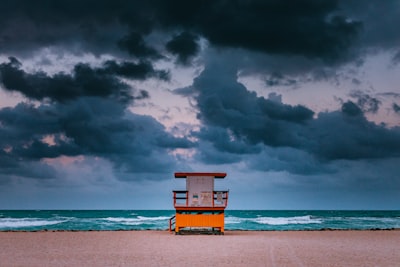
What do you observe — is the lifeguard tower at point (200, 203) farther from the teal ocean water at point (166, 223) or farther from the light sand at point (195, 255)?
the teal ocean water at point (166, 223)

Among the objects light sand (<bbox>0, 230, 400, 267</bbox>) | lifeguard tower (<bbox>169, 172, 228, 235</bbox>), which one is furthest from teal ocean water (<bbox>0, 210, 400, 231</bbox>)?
light sand (<bbox>0, 230, 400, 267</bbox>)

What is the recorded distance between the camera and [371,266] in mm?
12938

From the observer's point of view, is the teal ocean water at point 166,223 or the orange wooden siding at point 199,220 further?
the teal ocean water at point 166,223

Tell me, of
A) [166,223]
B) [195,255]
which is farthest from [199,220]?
[166,223]

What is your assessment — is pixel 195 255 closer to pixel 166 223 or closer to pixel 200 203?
pixel 200 203

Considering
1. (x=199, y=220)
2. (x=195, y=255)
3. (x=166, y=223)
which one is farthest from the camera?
(x=166, y=223)

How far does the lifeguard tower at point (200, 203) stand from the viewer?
84.1 feet

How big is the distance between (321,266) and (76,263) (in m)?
6.84

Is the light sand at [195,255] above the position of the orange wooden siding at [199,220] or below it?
below

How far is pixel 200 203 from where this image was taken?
25.9 m

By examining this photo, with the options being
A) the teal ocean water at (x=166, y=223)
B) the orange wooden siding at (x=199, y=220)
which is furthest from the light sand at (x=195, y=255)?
the teal ocean water at (x=166, y=223)

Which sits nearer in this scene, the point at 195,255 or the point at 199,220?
the point at 195,255

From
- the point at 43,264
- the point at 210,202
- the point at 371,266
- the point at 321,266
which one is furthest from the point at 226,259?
the point at 210,202

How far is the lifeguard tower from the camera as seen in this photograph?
25641 mm
